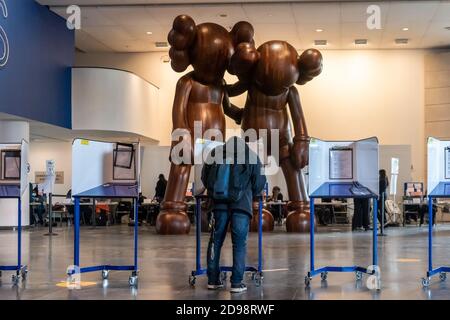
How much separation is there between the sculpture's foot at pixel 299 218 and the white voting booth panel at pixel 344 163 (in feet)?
24.2

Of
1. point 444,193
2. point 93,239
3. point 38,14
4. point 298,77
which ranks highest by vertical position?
point 38,14

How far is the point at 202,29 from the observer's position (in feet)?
41.2

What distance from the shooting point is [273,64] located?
40.1 ft

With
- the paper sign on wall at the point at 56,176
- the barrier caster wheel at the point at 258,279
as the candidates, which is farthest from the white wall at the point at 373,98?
the barrier caster wheel at the point at 258,279

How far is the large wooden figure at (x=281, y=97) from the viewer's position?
40.2ft

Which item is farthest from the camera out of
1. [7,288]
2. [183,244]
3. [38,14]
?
[38,14]

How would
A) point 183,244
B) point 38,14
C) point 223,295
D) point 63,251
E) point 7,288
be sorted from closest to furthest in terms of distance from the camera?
1. point 223,295
2. point 7,288
3. point 63,251
4. point 183,244
5. point 38,14

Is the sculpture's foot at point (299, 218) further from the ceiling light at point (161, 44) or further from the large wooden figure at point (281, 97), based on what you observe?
the ceiling light at point (161, 44)

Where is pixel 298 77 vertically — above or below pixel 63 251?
above

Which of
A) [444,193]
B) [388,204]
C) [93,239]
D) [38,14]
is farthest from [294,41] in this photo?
[444,193]

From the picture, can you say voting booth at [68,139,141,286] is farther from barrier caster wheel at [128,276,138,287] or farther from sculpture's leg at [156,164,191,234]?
sculpture's leg at [156,164,191,234]

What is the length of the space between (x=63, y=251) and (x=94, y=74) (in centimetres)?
957

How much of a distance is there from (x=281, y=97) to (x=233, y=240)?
308 inches
